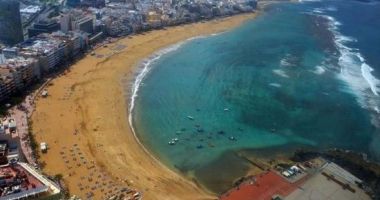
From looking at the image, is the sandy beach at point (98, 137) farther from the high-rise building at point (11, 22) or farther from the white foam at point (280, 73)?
the white foam at point (280, 73)

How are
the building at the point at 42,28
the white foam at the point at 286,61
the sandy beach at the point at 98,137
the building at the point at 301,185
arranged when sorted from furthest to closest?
the white foam at the point at 286,61, the building at the point at 42,28, the sandy beach at the point at 98,137, the building at the point at 301,185

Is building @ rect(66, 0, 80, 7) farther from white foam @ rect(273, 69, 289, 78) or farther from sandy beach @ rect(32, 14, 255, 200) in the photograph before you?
white foam @ rect(273, 69, 289, 78)

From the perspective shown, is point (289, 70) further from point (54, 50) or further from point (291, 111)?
point (54, 50)

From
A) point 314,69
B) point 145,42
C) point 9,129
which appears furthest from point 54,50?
point 314,69

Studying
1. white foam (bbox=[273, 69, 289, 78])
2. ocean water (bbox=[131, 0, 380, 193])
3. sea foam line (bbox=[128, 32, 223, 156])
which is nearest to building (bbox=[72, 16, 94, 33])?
sea foam line (bbox=[128, 32, 223, 156])

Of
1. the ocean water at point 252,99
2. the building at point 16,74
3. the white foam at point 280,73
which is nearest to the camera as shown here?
the ocean water at point 252,99

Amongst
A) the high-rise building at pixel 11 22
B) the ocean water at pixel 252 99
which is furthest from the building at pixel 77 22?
the ocean water at pixel 252 99
